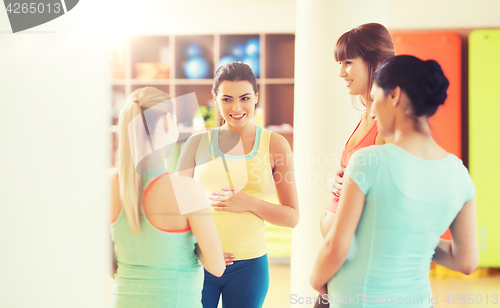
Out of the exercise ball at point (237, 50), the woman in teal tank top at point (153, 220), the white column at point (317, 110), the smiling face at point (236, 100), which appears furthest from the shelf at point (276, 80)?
the woman in teal tank top at point (153, 220)

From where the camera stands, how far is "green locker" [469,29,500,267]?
9.07 feet

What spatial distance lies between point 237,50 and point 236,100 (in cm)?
177

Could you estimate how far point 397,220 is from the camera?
0.74 meters

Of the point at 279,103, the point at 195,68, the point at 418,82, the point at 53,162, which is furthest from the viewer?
the point at 279,103

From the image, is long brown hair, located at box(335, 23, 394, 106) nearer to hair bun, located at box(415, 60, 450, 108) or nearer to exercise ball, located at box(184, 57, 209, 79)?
hair bun, located at box(415, 60, 450, 108)

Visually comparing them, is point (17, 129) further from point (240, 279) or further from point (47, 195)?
point (240, 279)

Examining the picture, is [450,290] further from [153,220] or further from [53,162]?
[53,162]

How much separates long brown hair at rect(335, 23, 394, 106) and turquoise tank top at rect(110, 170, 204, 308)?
1.97ft

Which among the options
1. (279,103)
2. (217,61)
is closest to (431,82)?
(217,61)

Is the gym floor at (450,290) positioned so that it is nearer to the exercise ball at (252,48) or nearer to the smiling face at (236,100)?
the smiling face at (236,100)

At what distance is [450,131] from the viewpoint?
2.84 metres

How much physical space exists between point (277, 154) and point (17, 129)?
0.93 meters

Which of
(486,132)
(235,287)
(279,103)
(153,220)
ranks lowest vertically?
(235,287)

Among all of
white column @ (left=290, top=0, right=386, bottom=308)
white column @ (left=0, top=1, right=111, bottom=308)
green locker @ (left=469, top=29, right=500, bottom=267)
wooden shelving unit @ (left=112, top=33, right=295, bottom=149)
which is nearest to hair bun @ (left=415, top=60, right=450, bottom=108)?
white column @ (left=290, top=0, right=386, bottom=308)
